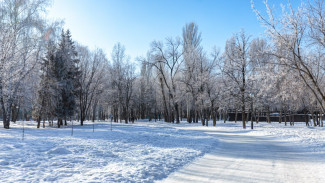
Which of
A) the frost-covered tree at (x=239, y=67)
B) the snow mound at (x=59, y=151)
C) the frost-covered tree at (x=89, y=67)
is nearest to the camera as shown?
the snow mound at (x=59, y=151)

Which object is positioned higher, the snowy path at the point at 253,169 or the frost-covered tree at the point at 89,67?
the frost-covered tree at the point at 89,67

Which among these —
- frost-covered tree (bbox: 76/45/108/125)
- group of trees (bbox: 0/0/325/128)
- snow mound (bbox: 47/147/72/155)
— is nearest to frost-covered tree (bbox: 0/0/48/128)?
group of trees (bbox: 0/0/325/128)

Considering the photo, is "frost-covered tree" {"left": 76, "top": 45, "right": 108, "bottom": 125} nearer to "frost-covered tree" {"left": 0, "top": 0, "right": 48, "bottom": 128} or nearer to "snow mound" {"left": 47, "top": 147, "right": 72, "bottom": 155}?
"frost-covered tree" {"left": 0, "top": 0, "right": 48, "bottom": 128}

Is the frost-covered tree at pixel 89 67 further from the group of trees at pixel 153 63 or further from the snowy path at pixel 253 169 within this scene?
the snowy path at pixel 253 169

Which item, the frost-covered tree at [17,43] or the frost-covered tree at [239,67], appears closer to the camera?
the frost-covered tree at [17,43]

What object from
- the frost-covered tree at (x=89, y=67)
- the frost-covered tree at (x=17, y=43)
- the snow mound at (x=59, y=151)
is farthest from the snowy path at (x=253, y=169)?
the frost-covered tree at (x=89, y=67)

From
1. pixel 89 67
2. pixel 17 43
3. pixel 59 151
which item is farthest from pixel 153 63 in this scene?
pixel 59 151

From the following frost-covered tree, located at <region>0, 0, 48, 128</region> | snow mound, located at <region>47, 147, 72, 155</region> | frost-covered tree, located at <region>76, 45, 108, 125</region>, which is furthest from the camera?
frost-covered tree, located at <region>76, 45, 108, 125</region>

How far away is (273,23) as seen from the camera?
1256 cm

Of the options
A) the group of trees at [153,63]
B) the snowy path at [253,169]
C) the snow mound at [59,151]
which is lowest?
the snowy path at [253,169]

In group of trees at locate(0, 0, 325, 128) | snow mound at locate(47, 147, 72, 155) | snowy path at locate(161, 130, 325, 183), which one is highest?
group of trees at locate(0, 0, 325, 128)

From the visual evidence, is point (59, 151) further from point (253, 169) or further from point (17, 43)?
point (17, 43)

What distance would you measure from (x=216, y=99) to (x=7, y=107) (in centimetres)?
2449

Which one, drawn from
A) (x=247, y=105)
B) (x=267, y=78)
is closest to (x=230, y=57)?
(x=247, y=105)
